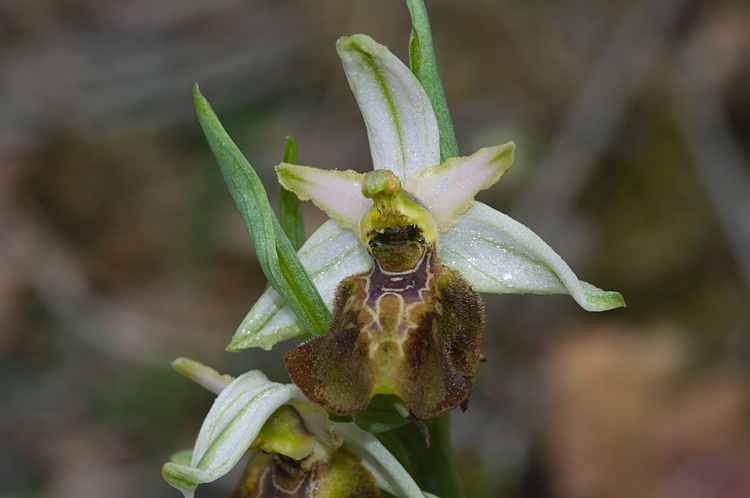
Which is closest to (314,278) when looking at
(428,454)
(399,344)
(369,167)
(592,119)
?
(399,344)

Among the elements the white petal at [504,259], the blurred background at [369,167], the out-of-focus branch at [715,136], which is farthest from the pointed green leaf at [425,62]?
the out-of-focus branch at [715,136]

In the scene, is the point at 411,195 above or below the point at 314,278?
above

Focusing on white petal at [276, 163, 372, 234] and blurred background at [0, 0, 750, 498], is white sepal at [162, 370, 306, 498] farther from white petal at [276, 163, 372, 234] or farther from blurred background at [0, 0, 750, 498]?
blurred background at [0, 0, 750, 498]

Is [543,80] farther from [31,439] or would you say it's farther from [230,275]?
[31,439]

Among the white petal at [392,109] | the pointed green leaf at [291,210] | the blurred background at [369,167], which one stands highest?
the white petal at [392,109]

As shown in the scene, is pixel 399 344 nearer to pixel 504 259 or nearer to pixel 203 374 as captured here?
pixel 504 259

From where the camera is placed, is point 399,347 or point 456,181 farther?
point 456,181

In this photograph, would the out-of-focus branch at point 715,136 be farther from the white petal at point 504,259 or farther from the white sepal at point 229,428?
the white sepal at point 229,428
